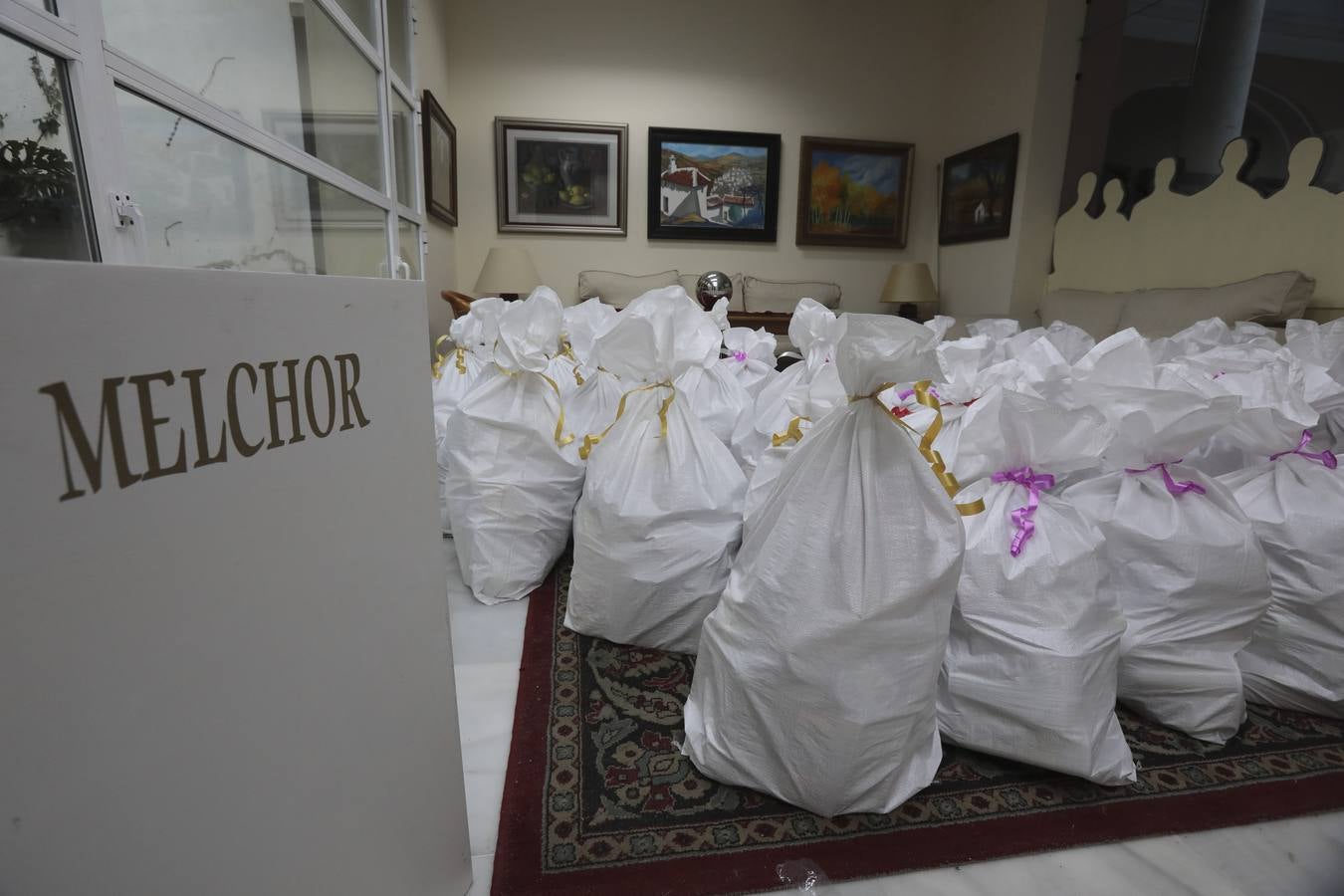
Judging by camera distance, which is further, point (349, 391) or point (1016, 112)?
point (1016, 112)

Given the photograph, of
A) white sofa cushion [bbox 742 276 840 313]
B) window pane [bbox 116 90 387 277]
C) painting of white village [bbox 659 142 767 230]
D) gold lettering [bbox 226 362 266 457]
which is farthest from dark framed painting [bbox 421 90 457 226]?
gold lettering [bbox 226 362 266 457]

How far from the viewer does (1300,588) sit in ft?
3.88

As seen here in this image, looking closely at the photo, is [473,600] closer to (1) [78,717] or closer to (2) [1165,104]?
(1) [78,717]

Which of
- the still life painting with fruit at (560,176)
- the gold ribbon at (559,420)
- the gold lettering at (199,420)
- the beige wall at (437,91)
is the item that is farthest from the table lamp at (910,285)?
the gold lettering at (199,420)

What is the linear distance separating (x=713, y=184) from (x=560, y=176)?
3.21ft

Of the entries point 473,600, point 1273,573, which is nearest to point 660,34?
point 473,600

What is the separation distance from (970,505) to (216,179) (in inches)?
65.5

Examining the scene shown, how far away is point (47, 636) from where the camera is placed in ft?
1.15

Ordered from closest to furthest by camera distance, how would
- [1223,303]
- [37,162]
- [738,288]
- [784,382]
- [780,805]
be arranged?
1. [37,162]
2. [780,805]
3. [784,382]
4. [1223,303]
5. [738,288]

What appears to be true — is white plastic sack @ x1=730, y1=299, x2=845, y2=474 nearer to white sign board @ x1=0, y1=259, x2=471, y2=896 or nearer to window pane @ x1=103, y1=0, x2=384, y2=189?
white sign board @ x1=0, y1=259, x2=471, y2=896

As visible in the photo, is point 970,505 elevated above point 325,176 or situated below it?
below

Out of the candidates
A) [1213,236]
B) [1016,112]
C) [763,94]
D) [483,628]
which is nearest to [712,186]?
[763,94]

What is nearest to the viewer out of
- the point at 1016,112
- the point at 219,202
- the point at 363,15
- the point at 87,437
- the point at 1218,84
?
the point at 87,437

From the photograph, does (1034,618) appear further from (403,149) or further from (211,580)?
(403,149)
